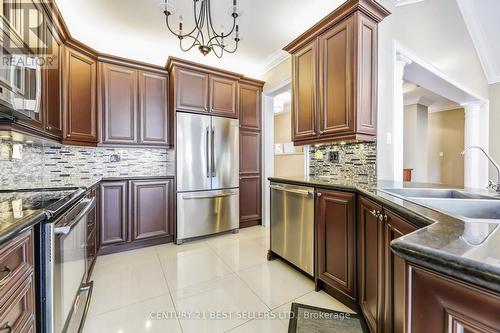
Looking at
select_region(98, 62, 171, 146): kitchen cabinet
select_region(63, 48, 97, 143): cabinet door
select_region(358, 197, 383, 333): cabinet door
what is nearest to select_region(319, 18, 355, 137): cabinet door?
select_region(358, 197, 383, 333): cabinet door

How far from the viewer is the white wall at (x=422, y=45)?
224 centimetres

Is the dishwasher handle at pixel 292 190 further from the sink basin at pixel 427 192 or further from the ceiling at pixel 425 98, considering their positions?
the ceiling at pixel 425 98

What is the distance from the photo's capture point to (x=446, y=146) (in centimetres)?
693

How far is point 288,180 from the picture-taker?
7.40 ft

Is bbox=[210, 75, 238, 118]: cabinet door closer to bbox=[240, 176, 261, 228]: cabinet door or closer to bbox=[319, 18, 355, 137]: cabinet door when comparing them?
bbox=[240, 176, 261, 228]: cabinet door

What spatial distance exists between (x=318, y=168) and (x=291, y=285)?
1.46 metres

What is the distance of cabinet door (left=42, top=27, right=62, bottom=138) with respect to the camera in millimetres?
2059

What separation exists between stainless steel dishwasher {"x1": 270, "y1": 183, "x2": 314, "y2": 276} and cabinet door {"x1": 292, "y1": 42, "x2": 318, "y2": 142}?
75cm

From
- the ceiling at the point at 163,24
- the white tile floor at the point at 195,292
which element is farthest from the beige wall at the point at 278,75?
the white tile floor at the point at 195,292

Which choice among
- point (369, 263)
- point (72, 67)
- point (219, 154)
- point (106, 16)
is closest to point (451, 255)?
point (369, 263)

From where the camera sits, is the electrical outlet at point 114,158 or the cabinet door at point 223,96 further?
the cabinet door at point 223,96

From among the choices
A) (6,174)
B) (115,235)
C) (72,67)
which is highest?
(72,67)

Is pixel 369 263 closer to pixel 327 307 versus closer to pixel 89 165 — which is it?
pixel 327 307

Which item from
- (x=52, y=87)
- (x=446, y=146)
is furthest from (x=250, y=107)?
(x=446, y=146)
